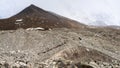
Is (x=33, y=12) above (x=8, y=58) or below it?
above

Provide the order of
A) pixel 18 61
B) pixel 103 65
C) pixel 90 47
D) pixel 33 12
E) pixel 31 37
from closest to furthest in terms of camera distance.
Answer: pixel 18 61 < pixel 103 65 < pixel 90 47 < pixel 31 37 < pixel 33 12

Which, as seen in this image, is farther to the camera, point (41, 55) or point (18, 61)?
point (41, 55)

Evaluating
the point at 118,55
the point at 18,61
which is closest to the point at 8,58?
the point at 18,61

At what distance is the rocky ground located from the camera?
22.3 metres

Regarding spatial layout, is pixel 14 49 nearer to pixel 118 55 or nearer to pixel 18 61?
pixel 18 61

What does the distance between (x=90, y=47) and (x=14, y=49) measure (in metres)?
7.11

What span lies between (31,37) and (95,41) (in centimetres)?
680

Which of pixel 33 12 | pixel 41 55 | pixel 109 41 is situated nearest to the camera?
pixel 41 55

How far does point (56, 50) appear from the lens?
26484mm

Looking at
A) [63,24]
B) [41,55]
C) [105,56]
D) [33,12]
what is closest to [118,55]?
[105,56]

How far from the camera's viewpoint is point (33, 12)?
2176 inches

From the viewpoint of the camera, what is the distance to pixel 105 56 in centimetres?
2683

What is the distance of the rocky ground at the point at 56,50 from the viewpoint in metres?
22.3

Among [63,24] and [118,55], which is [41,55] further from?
[63,24]
